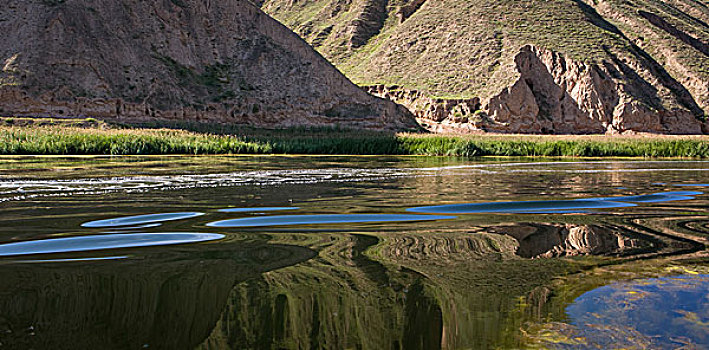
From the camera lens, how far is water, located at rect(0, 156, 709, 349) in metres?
2.91

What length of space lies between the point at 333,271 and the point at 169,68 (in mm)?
44334

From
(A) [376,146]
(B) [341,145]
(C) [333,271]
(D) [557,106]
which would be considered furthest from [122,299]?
(D) [557,106]

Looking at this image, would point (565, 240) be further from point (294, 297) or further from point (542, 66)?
point (542, 66)

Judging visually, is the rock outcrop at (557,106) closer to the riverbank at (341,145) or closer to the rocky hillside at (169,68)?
the rocky hillside at (169,68)

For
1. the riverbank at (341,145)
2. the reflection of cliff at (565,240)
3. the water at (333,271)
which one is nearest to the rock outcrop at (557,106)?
the riverbank at (341,145)

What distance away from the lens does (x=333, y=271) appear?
4.11 metres

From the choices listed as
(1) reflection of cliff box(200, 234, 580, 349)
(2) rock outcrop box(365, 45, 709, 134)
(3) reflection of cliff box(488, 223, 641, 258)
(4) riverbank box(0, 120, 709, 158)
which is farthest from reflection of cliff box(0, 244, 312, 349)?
(2) rock outcrop box(365, 45, 709, 134)

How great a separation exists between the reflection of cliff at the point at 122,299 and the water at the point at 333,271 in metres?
0.01

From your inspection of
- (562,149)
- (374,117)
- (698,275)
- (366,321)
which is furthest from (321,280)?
(374,117)

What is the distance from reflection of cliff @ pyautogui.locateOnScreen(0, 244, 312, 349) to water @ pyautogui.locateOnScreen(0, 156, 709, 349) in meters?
0.01

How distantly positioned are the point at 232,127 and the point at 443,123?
2015 centimetres

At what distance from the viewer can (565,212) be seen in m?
7.40

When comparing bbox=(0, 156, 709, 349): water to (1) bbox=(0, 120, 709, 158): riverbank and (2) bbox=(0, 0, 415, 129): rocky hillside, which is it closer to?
(1) bbox=(0, 120, 709, 158): riverbank

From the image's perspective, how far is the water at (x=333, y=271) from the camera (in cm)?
291
